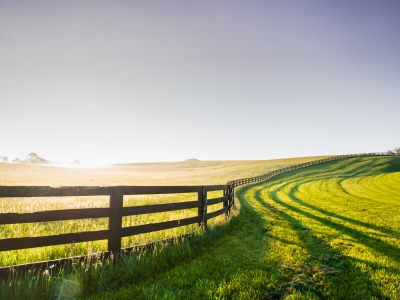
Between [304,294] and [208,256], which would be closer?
[304,294]

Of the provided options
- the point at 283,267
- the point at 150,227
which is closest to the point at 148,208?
the point at 150,227

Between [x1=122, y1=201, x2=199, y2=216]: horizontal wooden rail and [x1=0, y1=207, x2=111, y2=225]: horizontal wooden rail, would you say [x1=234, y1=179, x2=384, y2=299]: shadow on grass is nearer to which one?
[x1=122, y1=201, x2=199, y2=216]: horizontal wooden rail

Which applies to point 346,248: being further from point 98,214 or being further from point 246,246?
point 98,214

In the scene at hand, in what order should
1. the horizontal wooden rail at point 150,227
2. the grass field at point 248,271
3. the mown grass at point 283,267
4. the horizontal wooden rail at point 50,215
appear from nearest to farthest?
the horizontal wooden rail at point 50,215
the grass field at point 248,271
the mown grass at point 283,267
the horizontal wooden rail at point 150,227

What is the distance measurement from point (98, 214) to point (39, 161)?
546 feet

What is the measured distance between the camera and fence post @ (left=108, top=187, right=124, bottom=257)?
15.9 ft

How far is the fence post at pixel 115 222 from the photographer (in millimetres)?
4834

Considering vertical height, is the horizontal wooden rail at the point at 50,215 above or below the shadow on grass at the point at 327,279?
above

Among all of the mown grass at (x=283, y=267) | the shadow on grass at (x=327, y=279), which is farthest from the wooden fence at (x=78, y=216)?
the shadow on grass at (x=327, y=279)

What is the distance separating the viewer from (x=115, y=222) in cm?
488

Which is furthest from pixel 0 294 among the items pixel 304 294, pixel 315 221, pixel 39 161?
pixel 39 161

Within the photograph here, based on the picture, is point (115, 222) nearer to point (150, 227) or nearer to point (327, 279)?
point (150, 227)

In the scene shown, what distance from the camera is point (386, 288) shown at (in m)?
4.45

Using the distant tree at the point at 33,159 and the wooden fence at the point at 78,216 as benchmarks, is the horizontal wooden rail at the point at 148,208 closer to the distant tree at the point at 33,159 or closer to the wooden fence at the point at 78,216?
the wooden fence at the point at 78,216
